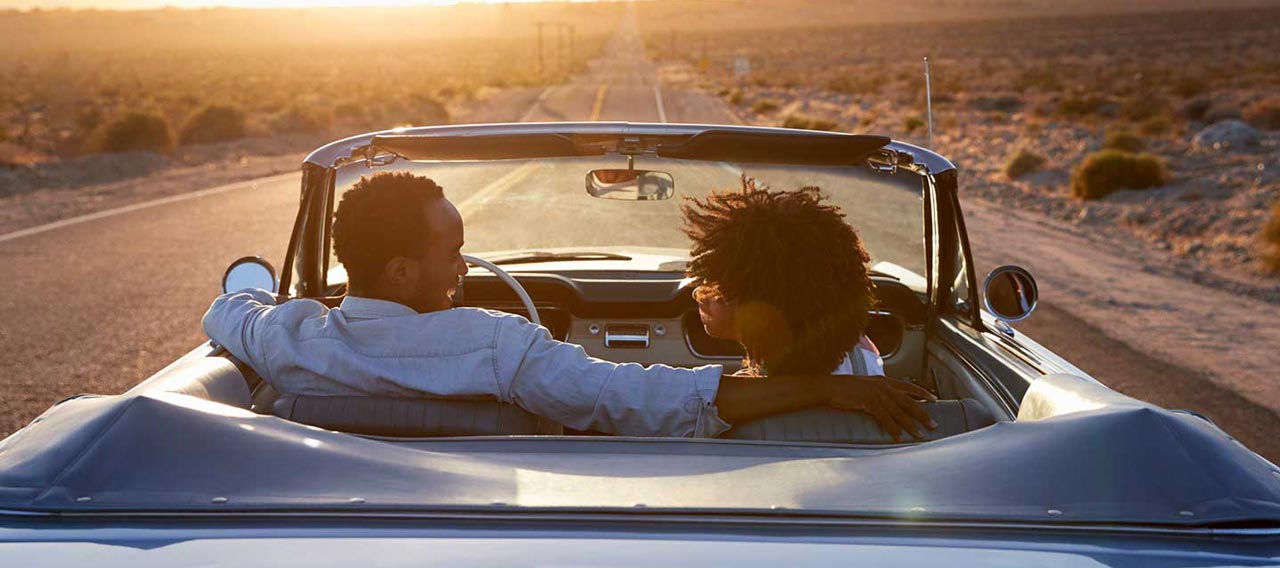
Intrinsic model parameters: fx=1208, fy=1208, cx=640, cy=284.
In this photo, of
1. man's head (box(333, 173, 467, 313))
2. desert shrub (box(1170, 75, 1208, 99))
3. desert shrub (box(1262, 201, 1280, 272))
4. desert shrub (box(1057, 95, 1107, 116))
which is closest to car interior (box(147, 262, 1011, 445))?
man's head (box(333, 173, 467, 313))

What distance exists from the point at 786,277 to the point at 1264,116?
34.5m

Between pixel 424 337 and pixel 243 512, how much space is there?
89 centimetres

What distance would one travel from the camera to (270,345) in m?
2.76

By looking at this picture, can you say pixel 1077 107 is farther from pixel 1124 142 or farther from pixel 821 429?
pixel 821 429

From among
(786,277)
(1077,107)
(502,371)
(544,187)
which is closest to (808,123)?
(1077,107)

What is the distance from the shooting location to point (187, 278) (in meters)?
11.6

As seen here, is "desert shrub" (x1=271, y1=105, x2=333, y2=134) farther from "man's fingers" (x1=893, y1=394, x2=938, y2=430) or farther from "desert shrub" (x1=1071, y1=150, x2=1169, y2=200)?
"man's fingers" (x1=893, y1=394, x2=938, y2=430)

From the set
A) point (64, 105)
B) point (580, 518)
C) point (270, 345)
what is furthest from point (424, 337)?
point (64, 105)

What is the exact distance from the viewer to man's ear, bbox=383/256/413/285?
8.60 feet

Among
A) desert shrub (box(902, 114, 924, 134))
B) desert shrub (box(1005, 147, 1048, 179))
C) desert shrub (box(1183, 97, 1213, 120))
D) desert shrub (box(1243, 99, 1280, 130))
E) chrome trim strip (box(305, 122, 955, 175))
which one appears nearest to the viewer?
chrome trim strip (box(305, 122, 955, 175))

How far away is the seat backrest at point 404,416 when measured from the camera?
248 cm

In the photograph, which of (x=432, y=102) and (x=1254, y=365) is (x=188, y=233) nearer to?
(x=1254, y=365)

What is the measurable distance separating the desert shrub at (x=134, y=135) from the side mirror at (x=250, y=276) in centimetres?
2530

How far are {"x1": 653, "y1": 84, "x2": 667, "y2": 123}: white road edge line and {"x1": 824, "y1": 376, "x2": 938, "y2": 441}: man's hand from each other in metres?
29.7
